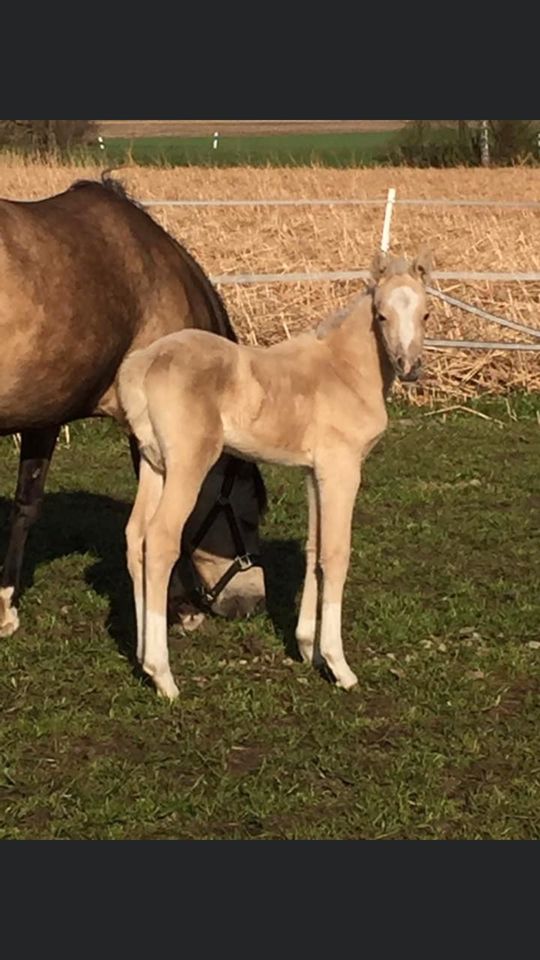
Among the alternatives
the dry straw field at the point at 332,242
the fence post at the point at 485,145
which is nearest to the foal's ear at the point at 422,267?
the dry straw field at the point at 332,242

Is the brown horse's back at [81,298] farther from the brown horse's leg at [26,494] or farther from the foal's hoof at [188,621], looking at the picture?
the foal's hoof at [188,621]

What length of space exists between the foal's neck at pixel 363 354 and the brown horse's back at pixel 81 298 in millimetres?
1108

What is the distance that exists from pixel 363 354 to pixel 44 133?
3189 centimetres

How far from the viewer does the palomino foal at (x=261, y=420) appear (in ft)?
18.3

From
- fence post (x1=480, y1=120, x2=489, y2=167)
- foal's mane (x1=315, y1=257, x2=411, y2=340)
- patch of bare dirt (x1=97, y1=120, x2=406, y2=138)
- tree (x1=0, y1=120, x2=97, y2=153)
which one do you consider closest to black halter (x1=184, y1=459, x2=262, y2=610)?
foal's mane (x1=315, y1=257, x2=411, y2=340)

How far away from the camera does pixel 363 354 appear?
5852 mm

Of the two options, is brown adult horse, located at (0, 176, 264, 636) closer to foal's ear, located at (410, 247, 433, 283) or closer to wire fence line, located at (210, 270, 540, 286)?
foal's ear, located at (410, 247, 433, 283)

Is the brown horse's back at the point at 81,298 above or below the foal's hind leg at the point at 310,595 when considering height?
above

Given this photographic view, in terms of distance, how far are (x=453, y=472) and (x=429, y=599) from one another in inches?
120

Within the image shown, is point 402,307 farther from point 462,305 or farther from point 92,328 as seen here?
point 462,305

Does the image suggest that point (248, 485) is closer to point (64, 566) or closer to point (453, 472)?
point (64, 566)

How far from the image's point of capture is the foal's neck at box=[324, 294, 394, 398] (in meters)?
5.83

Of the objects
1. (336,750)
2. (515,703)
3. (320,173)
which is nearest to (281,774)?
(336,750)

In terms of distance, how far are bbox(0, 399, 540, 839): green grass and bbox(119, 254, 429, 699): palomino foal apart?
33 cm
